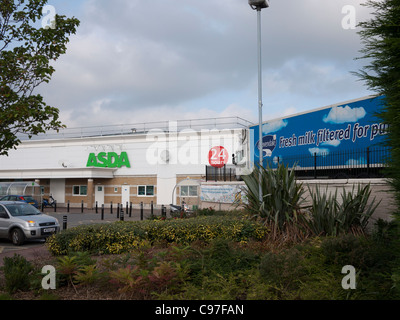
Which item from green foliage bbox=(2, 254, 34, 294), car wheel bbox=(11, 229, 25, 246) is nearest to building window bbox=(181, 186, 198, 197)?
car wheel bbox=(11, 229, 25, 246)

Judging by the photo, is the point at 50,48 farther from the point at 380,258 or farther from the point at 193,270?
the point at 380,258

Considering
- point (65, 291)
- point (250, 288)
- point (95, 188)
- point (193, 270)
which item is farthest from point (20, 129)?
A: point (95, 188)

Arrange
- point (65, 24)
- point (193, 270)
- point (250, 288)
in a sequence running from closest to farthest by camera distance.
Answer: point (250, 288), point (193, 270), point (65, 24)

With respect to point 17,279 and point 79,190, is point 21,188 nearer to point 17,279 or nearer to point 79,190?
point 79,190

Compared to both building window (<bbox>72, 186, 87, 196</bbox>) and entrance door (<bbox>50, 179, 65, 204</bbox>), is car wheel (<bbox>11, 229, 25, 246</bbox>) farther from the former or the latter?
entrance door (<bbox>50, 179, 65, 204</bbox>)

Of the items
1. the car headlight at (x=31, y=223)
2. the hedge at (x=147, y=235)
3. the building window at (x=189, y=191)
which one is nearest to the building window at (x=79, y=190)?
the building window at (x=189, y=191)

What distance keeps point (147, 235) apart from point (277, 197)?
3.22 m

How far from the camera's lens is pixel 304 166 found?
46.4 ft

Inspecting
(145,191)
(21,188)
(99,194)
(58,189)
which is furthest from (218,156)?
(58,189)

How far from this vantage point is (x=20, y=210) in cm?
1432

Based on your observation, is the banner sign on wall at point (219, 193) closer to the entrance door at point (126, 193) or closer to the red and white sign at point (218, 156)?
the red and white sign at point (218, 156)
